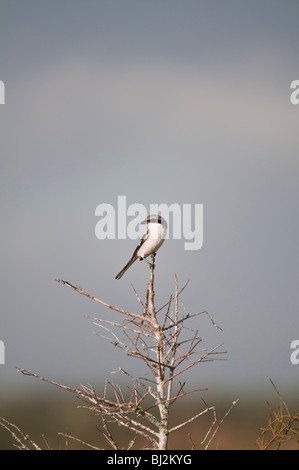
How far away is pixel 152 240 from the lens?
1010 cm

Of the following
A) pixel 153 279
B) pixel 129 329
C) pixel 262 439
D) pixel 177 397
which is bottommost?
pixel 262 439

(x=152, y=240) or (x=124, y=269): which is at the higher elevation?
(x=152, y=240)

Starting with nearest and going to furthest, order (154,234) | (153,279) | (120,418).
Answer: (120,418)
(153,279)
(154,234)

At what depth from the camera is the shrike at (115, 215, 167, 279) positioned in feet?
33.0

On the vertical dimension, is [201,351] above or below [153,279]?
below

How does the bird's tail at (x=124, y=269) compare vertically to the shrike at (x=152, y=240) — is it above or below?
below

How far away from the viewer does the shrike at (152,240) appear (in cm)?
1005

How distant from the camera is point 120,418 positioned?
5328 millimetres

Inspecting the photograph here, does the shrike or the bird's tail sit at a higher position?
the shrike
